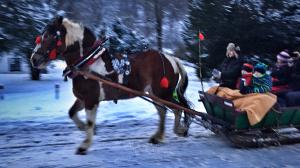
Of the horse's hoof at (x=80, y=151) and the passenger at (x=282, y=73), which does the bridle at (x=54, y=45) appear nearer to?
the horse's hoof at (x=80, y=151)

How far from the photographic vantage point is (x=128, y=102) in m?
12.3

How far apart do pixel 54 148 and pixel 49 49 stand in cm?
161

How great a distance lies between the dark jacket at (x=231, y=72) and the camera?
707cm

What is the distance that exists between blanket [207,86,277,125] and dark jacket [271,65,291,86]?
2.58ft

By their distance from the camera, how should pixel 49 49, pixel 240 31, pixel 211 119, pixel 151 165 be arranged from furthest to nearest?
pixel 240 31 → pixel 211 119 → pixel 49 49 → pixel 151 165

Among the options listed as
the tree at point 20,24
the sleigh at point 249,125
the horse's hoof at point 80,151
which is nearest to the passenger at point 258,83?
the sleigh at point 249,125

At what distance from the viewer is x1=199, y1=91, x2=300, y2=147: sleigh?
6.54 meters

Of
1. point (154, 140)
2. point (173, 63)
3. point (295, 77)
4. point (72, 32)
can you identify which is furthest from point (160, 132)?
point (295, 77)

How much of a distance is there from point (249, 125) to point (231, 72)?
1.05 meters

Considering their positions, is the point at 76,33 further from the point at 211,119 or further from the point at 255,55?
the point at 255,55

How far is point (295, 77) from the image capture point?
7.17 m

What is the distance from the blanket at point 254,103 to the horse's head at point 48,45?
2938 millimetres

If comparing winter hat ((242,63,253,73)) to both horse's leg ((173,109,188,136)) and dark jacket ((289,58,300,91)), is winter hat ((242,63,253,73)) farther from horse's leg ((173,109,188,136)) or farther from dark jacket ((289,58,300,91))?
horse's leg ((173,109,188,136))

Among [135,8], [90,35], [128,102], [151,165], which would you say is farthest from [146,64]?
[135,8]
